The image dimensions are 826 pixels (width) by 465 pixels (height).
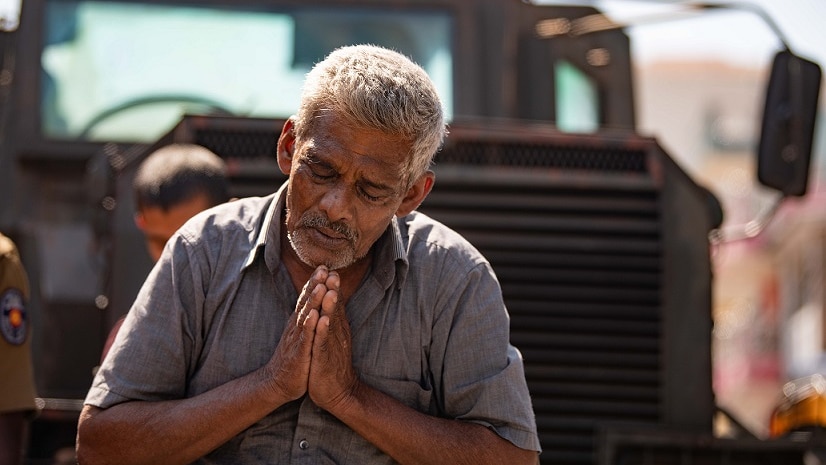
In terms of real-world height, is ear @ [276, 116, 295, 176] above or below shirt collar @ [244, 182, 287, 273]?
above

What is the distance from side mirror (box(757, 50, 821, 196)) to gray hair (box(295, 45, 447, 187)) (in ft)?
8.42

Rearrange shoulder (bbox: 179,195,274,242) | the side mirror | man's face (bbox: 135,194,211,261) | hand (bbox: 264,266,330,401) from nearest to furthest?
hand (bbox: 264,266,330,401)
shoulder (bbox: 179,195,274,242)
man's face (bbox: 135,194,211,261)
the side mirror

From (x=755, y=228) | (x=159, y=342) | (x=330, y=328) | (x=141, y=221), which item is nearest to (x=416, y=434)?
(x=330, y=328)

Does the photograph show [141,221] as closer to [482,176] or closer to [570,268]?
[482,176]

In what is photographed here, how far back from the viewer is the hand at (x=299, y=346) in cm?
262

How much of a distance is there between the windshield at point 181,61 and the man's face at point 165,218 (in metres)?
1.26

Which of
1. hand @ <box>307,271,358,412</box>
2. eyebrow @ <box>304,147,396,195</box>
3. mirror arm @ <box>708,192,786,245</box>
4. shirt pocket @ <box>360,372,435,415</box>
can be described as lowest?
mirror arm @ <box>708,192,786,245</box>

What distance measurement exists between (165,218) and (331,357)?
1391 mm

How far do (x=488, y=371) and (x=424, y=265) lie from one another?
0.89ft

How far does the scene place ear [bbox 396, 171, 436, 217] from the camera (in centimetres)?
292

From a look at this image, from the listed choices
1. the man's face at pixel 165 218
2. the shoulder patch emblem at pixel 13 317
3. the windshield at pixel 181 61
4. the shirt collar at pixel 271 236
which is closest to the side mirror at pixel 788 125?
the windshield at pixel 181 61

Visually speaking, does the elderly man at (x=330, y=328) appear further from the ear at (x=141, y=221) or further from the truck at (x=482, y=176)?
the truck at (x=482, y=176)

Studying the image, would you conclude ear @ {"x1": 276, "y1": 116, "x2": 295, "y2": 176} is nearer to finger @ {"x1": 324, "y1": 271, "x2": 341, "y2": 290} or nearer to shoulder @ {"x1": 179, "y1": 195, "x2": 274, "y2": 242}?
shoulder @ {"x1": 179, "y1": 195, "x2": 274, "y2": 242}

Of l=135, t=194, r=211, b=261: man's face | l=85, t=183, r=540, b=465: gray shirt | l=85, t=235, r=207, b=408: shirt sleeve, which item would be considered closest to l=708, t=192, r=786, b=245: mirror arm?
l=135, t=194, r=211, b=261: man's face
